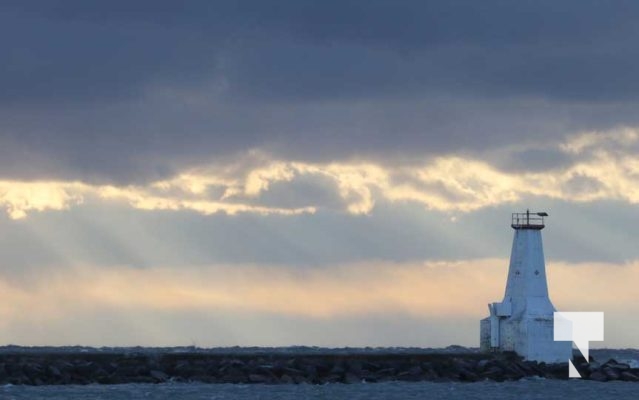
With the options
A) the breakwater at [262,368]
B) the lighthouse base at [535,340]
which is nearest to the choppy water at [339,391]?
the breakwater at [262,368]

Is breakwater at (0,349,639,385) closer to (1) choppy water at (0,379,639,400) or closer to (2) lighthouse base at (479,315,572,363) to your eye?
(2) lighthouse base at (479,315,572,363)

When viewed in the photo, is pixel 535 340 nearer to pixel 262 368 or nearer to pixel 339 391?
pixel 339 391

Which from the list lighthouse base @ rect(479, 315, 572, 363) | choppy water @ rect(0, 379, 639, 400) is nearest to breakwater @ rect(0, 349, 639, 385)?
lighthouse base @ rect(479, 315, 572, 363)

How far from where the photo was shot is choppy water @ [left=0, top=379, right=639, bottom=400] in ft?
214

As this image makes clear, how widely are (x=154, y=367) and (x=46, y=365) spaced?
14.1 feet

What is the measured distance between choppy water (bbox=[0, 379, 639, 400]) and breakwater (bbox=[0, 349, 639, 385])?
2.37 ft

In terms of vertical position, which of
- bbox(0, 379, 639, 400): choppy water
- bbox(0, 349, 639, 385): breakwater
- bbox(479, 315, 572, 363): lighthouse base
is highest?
bbox(479, 315, 572, 363): lighthouse base

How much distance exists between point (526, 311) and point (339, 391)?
967cm

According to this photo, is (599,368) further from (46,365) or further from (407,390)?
(46,365)

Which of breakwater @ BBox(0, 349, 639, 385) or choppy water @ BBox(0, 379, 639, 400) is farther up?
breakwater @ BBox(0, 349, 639, 385)

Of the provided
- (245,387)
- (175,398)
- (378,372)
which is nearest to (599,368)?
(378,372)

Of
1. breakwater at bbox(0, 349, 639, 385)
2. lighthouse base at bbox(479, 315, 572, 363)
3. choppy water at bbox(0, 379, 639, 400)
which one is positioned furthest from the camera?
lighthouse base at bbox(479, 315, 572, 363)

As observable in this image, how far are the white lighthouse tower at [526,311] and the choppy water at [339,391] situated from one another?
155 cm

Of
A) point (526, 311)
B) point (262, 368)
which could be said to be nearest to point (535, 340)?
point (526, 311)
